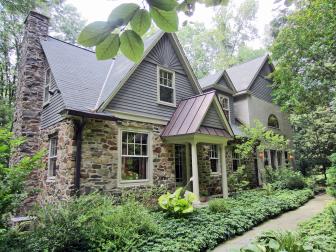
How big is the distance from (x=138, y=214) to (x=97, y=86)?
5.42 meters

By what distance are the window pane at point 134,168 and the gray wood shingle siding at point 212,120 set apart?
2679 mm

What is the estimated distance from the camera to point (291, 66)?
1300cm

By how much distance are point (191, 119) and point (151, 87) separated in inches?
81.5

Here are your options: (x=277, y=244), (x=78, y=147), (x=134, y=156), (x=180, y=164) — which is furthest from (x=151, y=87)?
(x=277, y=244)

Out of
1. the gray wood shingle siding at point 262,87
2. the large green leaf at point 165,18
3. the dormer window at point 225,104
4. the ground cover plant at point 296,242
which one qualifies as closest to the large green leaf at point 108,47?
the large green leaf at point 165,18

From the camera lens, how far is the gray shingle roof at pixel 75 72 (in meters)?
7.89

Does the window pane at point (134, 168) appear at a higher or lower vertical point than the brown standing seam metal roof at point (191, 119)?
lower

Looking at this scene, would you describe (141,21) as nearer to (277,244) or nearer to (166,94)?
(277,244)

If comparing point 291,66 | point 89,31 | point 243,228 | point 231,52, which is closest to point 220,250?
point 243,228

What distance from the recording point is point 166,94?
10.5 meters

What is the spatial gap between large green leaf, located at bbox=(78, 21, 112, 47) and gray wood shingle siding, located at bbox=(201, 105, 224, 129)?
28.0ft

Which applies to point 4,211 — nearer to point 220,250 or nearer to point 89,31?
point 220,250

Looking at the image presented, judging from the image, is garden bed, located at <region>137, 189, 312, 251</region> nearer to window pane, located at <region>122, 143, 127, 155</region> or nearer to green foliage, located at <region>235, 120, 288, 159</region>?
window pane, located at <region>122, 143, 127, 155</region>

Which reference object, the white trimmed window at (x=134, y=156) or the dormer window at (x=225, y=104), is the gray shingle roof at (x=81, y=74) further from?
the dormer window at (x=225, y=104)
